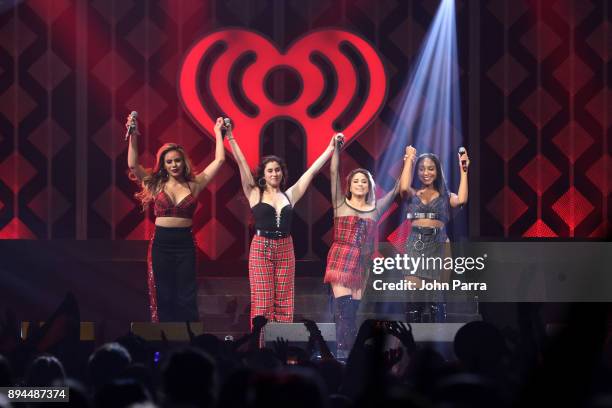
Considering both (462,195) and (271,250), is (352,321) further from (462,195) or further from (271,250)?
(462,195)

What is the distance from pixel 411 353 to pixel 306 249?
657 cm

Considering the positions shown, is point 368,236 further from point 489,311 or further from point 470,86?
point 470,86

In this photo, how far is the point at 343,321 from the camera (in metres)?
8.16

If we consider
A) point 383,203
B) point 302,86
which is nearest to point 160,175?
point 383,203

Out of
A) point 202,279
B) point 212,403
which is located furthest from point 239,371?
point 202,279

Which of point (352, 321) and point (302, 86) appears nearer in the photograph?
point (352, 321)

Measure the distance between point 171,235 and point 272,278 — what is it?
2.87 feet

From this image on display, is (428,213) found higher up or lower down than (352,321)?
higher up

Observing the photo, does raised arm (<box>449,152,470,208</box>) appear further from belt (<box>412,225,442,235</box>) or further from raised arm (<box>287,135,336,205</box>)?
raised arm (<box>287,135,336,205</box>)

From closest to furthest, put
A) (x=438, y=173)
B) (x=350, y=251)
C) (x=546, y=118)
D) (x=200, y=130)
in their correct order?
(x=350, y=251) < (x=438, y=173) < (x=200, y=130) < (x=546, y=118)

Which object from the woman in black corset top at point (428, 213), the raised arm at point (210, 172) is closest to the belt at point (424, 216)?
the woman in black corset top at point (428, 213)

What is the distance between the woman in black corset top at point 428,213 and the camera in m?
8.26

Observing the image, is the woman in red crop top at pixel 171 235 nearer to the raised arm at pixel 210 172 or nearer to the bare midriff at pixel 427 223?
the raised arm at pixel 210 172

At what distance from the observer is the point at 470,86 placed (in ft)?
35.0
